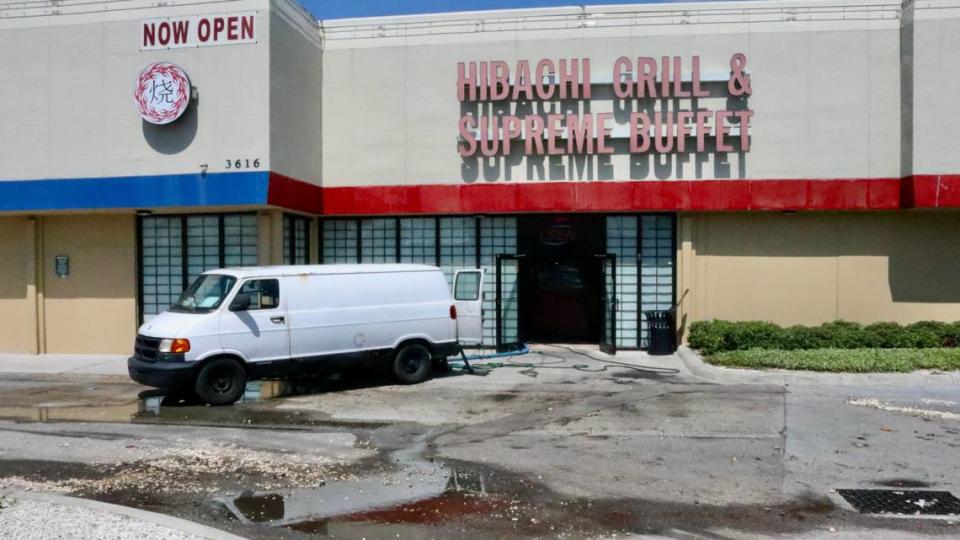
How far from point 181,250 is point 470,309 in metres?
7.55

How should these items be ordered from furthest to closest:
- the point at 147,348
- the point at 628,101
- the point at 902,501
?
the point at 628,101 < the point at 147,348 < the point at 902,501

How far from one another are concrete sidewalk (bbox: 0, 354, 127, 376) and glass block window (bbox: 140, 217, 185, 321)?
1.38 metres

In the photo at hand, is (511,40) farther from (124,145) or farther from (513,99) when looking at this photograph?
(124,145)

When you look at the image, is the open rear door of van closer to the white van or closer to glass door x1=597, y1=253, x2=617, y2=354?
the white van

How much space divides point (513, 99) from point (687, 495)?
12.0 meters

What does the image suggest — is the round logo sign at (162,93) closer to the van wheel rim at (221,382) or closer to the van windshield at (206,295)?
the van windshield at (206,295)

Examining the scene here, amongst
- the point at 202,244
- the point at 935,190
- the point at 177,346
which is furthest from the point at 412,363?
the point at 935,190

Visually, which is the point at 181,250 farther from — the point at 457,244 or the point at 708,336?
the point at 708,336

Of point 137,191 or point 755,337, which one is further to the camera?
point 137,191

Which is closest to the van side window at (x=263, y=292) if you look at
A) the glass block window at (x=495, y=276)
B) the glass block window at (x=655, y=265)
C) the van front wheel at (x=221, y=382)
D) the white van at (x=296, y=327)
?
the white van at (x=296, y=327)

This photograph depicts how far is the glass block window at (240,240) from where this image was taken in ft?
57.1

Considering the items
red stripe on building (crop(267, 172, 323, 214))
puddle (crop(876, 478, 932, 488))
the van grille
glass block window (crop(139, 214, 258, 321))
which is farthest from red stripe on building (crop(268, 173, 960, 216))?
puddle (crop(876, 478, 932, 488))

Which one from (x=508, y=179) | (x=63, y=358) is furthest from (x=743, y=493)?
(x=63, y=358)

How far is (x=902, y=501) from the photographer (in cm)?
695
